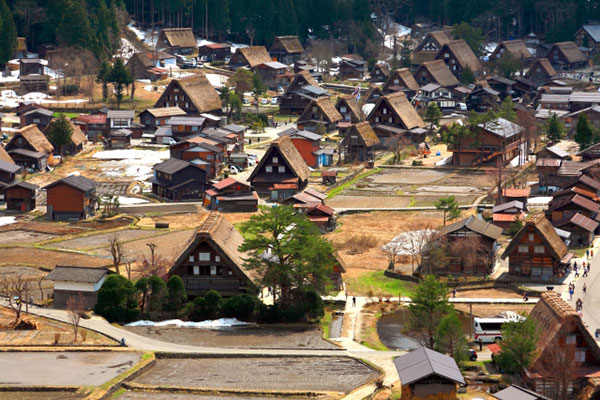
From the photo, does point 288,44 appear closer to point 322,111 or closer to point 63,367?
point 322,111

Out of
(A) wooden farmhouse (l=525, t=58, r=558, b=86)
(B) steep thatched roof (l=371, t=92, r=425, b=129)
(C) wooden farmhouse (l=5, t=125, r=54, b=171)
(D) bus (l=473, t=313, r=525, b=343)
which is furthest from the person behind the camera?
(A) wooden farmhouse (l=525, t=58, r=558, b=86)

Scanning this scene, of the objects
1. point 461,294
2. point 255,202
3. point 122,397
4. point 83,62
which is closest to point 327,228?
point 255,202

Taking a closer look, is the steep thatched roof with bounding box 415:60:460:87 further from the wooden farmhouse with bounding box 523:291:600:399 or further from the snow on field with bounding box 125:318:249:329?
the wooden farmhouse with bounding box 523:291:600:399

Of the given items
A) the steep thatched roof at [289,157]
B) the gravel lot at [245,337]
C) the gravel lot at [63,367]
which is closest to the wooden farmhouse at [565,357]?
the gravel lot at [245,337]

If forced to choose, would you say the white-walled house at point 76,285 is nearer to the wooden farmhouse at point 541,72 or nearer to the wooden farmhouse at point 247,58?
the wooden farmhouse at point 247,58

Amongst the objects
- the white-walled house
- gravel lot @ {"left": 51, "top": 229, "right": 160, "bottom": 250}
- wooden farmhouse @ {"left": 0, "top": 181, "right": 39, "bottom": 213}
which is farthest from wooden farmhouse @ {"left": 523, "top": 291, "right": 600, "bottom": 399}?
wooden farmhouse @ {"left": 0, "top": 181, "right": 39, "bottom": 213}
